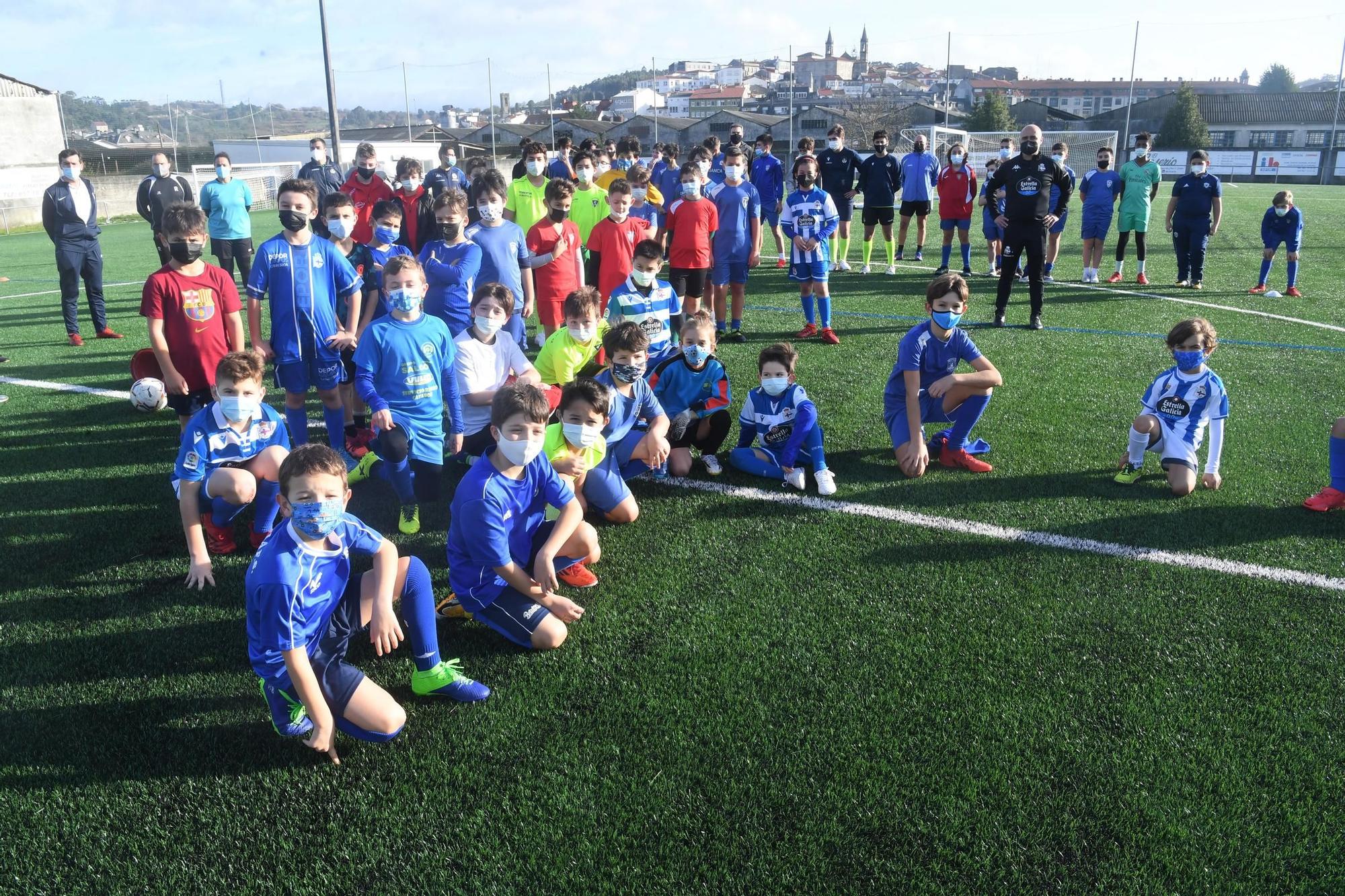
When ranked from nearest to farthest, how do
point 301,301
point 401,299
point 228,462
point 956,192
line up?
1. point 228,462
2. point 401,299
3. point 301,301
4. point 956,192

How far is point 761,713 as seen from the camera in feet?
12.2

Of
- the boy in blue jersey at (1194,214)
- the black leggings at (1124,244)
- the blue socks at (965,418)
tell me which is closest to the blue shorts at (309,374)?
the blue socks at (965,418)

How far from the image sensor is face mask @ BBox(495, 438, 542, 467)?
408cm

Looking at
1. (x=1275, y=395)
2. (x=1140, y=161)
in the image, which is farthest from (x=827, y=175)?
(x=1275, y=395)

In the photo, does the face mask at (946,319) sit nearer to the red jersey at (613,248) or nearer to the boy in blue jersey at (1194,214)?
the red jersey at (613,248)

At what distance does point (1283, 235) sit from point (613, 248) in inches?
396

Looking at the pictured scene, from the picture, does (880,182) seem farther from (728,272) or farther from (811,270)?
(728,272)

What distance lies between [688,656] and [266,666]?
5.71ft

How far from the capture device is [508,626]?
4203mm

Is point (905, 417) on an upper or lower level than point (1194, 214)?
lower

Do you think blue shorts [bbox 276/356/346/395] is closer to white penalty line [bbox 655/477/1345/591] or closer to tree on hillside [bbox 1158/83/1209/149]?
white penalty line [bbox 655/477/1345/591]

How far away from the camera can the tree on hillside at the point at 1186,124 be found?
53.5m

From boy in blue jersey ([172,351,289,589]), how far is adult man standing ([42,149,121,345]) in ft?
24.0

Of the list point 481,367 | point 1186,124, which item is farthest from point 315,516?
point 1186,124
